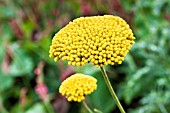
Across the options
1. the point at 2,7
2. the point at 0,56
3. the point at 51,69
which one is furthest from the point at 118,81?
the point at 2,7

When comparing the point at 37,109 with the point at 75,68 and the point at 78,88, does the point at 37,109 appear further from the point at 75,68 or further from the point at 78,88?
the point at 78,88

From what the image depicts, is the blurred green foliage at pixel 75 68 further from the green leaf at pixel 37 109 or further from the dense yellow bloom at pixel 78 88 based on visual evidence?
the dense yellow bloom at pixel 78 88

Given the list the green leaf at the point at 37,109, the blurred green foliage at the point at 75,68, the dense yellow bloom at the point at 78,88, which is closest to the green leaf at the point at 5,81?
the blurred green foliage at the point at 75,68

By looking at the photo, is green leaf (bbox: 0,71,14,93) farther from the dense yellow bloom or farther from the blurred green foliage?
the dense yellow bloom

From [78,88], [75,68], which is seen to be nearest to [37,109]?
[75,68]

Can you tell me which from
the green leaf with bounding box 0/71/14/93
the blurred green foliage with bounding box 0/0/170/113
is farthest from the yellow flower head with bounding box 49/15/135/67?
the green leaf with bounding box 0/71/14/93

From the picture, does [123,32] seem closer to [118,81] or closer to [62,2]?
[118,81]

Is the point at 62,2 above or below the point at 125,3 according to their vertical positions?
above

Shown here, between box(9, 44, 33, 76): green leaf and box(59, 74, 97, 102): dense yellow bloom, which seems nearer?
box(59, 74, 97, 102): dense yellow bloom
